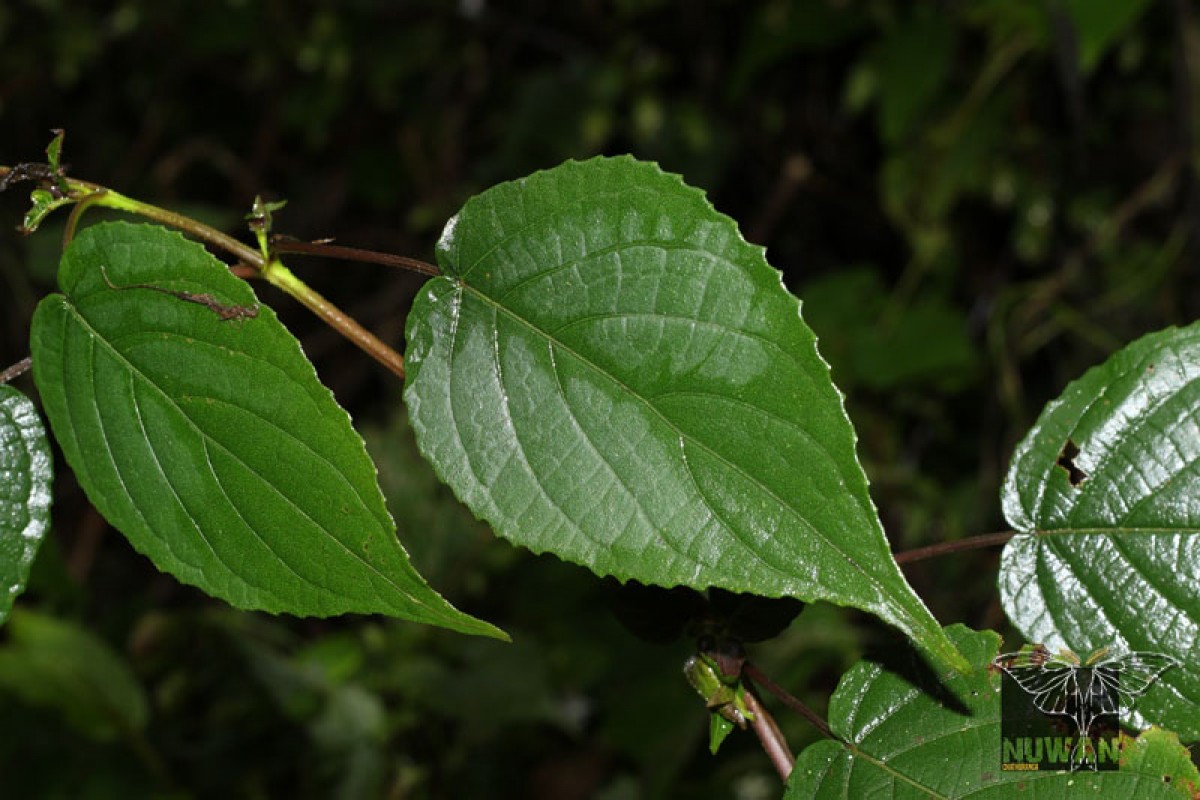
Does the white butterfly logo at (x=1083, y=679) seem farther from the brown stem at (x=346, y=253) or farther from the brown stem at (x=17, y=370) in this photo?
the brown stem at (x=17, y=370)

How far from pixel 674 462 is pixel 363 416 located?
298 cm

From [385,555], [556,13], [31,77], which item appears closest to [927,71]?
[556,13]

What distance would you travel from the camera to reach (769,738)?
677 millimetres

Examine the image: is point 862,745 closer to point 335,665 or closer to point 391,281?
point 335,665

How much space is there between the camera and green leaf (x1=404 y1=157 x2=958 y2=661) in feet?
1.83

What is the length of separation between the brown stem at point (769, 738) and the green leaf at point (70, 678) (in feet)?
6.10

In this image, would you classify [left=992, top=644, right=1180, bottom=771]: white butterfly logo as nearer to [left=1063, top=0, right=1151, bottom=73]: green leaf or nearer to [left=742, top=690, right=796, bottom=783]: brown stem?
[left=742, top=690, right=796, bottom=783]: brown stem

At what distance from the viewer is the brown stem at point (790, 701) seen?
644 mm

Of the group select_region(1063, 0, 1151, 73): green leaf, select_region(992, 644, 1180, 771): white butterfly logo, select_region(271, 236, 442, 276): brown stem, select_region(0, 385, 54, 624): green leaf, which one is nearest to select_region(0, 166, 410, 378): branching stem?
select_region(271, 236, 442, 276): brown stem

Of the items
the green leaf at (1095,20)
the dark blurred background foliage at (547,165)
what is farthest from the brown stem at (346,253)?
the green leaf at (1095,20)

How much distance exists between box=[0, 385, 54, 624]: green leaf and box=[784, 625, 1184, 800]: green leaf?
0.48 m

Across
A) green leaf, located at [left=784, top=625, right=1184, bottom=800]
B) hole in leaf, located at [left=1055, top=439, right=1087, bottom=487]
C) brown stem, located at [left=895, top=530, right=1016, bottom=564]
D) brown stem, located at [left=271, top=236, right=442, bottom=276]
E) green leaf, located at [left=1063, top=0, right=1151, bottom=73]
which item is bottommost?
green leaf, located at [left=784, top=625, right=1184, bottom=800]

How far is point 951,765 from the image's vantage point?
625 millimetres

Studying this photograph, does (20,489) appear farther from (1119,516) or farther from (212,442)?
(1119,516)
